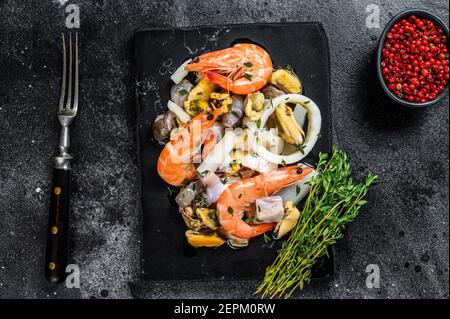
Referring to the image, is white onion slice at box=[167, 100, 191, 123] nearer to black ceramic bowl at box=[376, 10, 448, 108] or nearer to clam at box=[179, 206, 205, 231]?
clam at box=[179, 206, 205, 231]

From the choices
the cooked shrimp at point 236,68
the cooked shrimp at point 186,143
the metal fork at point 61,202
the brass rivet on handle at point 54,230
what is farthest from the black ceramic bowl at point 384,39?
the brass rivet on handle at point 54,230

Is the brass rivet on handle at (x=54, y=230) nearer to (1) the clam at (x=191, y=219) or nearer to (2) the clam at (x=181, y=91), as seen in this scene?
(1) the clam at (x=191, y=219)

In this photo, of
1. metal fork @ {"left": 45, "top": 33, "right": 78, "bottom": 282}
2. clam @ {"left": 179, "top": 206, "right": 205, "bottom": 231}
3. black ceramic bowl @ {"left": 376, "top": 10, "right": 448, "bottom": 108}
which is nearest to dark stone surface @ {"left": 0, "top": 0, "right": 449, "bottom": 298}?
metal fork @ {"left": 45, "top": 33, "right": 78, "bottom": 282}

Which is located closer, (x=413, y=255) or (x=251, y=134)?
(x=251, y=134)
